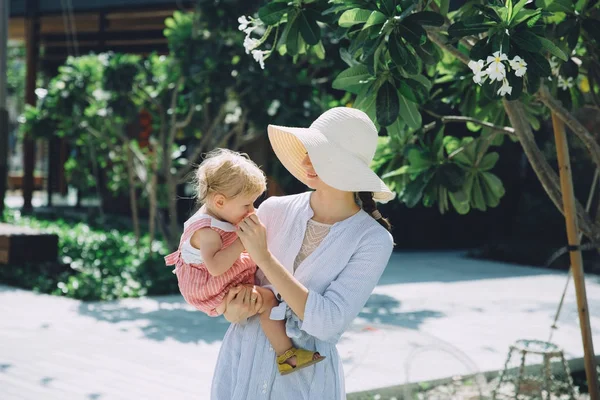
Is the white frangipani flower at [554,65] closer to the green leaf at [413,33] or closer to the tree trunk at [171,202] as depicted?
the green leaf at [413,33]

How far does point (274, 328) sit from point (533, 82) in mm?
1436

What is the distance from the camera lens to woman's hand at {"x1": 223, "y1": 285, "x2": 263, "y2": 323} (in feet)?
7.98

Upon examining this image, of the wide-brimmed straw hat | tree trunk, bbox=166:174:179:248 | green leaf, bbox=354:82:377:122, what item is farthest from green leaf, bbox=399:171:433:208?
tree trunk, bbox=166:174:179:248

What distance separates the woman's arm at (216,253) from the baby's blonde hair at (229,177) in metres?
0.13

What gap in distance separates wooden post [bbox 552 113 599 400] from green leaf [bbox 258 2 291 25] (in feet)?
5.46

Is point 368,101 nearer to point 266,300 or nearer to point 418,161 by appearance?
point 418,161

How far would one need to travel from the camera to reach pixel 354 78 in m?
3.55

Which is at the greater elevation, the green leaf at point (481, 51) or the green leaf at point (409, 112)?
the green leaf at point (481, 51)

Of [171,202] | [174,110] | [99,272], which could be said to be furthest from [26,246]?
[174,110]

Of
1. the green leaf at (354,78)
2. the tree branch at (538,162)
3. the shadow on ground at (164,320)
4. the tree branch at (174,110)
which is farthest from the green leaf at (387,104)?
the tree branch at (174,110)

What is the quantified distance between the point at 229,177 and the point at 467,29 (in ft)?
4.13

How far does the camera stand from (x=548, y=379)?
4.93m

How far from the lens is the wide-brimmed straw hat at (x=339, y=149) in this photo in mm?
2396

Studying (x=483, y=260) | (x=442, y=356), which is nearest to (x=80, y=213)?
(x=483, y=260)
